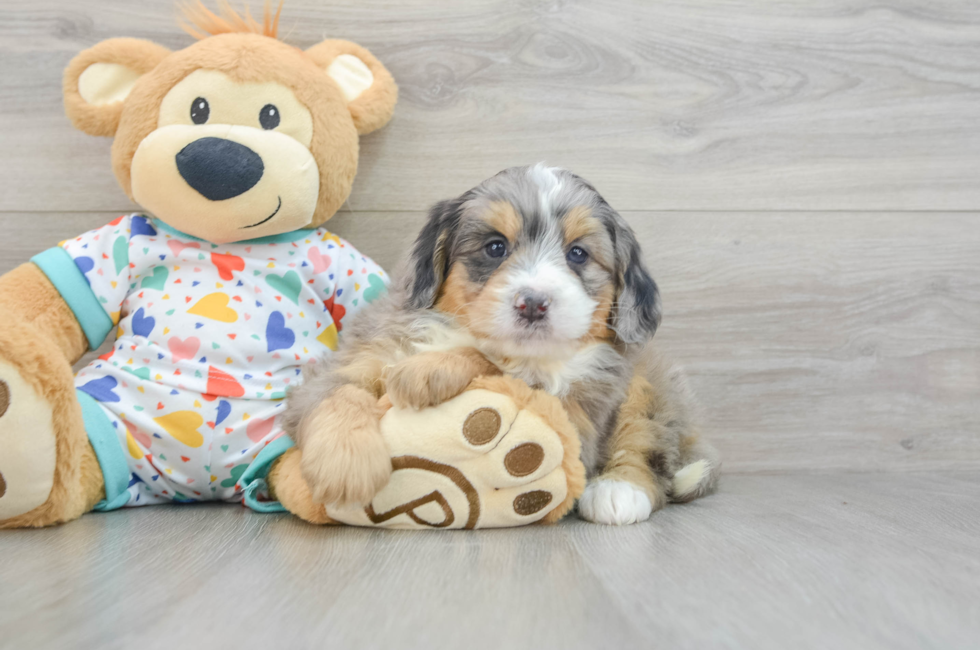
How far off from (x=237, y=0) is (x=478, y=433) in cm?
169

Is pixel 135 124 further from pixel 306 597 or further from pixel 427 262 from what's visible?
pixel 306 597

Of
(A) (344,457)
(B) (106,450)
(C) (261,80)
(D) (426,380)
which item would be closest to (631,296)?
(D) (426,380)

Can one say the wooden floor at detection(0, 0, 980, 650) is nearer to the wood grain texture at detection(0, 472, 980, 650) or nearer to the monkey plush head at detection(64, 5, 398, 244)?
the monkey plush head at detection(64, 5, 398, 244)

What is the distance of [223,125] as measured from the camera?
179 cm

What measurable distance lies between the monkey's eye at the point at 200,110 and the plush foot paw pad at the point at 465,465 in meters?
A: 0.97

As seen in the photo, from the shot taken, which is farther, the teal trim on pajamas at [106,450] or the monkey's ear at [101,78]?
the monkey's ear at [101,78]

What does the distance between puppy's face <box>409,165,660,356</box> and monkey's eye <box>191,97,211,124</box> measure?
2.16ft

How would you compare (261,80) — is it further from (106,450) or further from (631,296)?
(631,296)

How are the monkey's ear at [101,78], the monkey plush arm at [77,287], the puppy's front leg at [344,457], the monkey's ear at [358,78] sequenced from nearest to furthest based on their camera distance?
1. the puppy's front leg at [344,457]
2. the monkey plush arm at [77,287]
3. the monkey's ear at [101,78]
4. the monkey's ear at [358,78]

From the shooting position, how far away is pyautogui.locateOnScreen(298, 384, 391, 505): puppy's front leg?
1346 mm

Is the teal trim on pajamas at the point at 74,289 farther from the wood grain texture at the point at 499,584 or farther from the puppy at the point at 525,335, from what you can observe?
the puppy at the point at 525,335

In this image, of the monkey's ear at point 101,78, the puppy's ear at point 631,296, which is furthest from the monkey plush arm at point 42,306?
the puppy's ear at point 631,296

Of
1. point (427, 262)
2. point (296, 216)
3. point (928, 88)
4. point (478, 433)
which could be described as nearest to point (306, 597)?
point (478, 433)

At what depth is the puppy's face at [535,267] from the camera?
1504 millimetres
